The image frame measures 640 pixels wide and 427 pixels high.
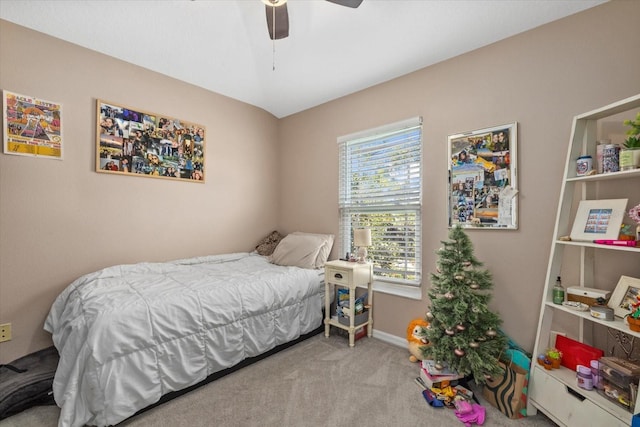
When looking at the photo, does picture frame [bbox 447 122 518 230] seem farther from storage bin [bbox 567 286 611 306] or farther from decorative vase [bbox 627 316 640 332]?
Result: decorative vase [bbox 627 316 640 332]

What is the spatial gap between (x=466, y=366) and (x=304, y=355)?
1235 millimetres

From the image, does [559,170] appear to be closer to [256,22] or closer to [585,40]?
[585,40]

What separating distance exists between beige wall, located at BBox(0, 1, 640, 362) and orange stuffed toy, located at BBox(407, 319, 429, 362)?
0.16m

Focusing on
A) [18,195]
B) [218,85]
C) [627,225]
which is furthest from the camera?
[218,85]

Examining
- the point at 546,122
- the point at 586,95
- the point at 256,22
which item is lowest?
the point at 546,122

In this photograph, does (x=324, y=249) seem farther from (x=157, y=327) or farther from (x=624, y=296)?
(x=624, y=296)

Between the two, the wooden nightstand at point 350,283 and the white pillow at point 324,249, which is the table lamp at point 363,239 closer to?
the wooden nightstand at point 350,283

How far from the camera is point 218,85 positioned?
3047mm

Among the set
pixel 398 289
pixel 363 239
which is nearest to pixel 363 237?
pixel 363 239

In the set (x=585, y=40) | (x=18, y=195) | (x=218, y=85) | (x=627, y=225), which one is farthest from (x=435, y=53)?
(x=18, y=195)

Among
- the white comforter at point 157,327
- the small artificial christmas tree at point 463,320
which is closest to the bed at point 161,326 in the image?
the white comforter at point 157,327

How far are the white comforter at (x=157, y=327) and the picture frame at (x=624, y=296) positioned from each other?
2040 millimetres

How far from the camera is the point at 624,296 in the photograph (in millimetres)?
1428

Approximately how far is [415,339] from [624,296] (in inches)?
50.9
